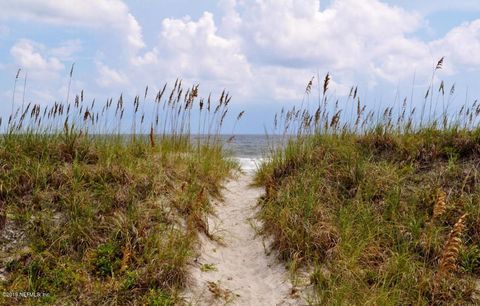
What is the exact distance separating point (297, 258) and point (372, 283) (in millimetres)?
994

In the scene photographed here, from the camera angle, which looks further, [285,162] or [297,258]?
Result: [285,162]

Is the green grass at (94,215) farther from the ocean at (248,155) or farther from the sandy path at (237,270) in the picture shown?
the ocean at (248,155)

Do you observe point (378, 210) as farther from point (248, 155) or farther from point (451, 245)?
→ point (248, 155)

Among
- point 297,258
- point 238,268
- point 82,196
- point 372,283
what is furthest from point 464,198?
Answer: point 82,196

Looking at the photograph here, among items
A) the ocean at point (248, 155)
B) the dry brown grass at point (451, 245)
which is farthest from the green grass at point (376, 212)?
the ocean at point (248, 155)

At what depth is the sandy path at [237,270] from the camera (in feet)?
18.2

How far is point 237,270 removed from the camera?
636 centimetres

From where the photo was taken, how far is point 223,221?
7828mm

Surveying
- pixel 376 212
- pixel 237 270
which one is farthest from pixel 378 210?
pixel 237 270

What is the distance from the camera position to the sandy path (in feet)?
18.2

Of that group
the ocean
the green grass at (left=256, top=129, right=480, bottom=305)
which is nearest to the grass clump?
the green grass at (left=256, top=129, right=480, bottom=305)

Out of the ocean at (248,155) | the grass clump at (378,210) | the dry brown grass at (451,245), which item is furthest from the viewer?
the ocean at (248,155)

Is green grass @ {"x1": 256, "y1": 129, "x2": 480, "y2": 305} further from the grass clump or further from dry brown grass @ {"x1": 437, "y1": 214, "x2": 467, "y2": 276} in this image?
dry brown grass @ {"x1": 437, "y1": 214, "x2": 467, "y2": 276}

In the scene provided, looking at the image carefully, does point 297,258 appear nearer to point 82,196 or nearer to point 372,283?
point 372,283
